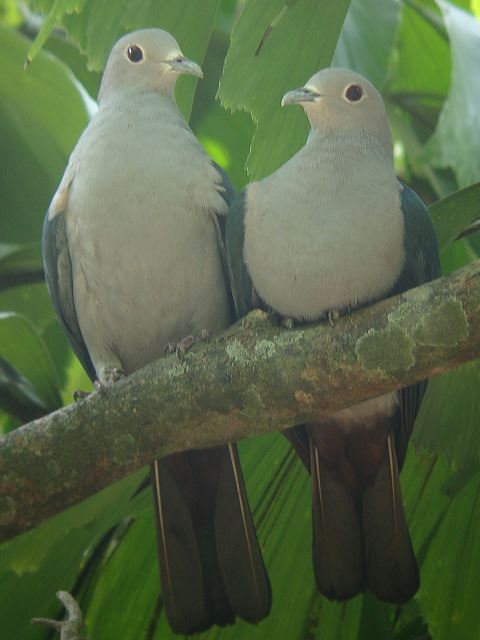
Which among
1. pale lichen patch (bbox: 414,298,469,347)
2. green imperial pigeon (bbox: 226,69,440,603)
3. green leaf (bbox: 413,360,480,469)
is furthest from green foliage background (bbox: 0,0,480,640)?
pale lichen patch (bbox: 414,298,469,347)

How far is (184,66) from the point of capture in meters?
2.95

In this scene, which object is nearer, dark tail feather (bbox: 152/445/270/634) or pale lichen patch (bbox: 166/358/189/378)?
pale lichen patch (bbox: 166/358/189/378)

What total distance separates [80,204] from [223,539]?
94 cm

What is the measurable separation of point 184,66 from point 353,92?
470 mm

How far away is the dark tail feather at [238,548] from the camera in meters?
2.59

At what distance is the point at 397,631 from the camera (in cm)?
329

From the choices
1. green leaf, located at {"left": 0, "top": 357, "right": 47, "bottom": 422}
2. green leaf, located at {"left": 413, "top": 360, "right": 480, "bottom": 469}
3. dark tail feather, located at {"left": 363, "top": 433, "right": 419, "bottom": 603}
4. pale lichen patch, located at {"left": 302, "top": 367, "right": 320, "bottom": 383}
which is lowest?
dark tail feather, located at {"left": 363, "top": 433, "right": 419, "bottom": 603}

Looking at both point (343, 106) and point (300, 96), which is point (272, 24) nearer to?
point (300, 96)

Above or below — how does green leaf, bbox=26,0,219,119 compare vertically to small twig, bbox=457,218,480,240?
above

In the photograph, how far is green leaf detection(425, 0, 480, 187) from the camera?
2986 millimetres

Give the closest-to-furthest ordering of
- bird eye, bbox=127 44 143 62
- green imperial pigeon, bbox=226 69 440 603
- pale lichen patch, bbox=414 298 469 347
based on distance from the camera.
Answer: pale lichen patch, bbox=414 298 469 347 → green imperial pigeon, bbox=226 69 440 603 → bird eye, bbox=127 44 143 62

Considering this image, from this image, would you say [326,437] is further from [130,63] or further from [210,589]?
[130,63]

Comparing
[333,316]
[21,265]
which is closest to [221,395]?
[333,316]

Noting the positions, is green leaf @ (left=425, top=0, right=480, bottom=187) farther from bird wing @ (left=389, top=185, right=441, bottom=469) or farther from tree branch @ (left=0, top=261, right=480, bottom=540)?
tree branch @ (left=0, top=261, right=480, bottom=540)
